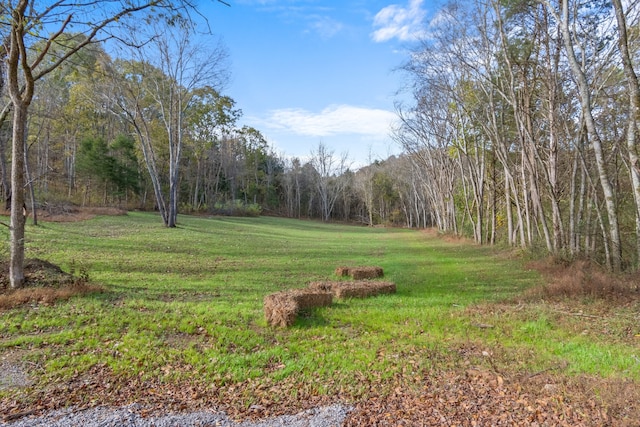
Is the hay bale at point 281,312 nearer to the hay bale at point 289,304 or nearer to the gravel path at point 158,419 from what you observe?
the hay bale at point 289,304

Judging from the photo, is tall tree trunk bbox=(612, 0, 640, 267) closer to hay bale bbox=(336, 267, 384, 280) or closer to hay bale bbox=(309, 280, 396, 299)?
hay bale bbox=(309, 280, 396, 299)

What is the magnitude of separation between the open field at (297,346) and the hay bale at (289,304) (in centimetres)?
17

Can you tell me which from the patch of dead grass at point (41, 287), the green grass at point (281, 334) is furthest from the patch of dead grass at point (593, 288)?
the patch of dead grass at point (41, 287)

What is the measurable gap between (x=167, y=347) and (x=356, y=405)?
3.01 m

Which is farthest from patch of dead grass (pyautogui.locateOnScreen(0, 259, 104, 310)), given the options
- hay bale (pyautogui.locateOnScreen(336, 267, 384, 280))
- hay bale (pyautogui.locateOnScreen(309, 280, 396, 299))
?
hay bale (pyautogui.locateOnScreen(336, 267, 384, 280))

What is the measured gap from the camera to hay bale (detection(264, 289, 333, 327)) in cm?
631

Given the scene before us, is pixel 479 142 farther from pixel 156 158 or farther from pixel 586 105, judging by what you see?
pixel 156 158

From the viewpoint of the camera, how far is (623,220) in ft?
47.7

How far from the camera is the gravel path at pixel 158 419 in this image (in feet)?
11.3

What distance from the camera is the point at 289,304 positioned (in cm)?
652

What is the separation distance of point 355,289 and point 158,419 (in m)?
5.46

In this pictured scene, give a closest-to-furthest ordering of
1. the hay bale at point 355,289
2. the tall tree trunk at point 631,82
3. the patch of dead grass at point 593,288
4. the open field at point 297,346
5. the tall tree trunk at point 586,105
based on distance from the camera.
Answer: the open field at point 297,346
the tall tree trunk at point 631,82
the tall tree trunk at point 586,105
the patch of dead grass at point 593,288
the hay bale at point 355,289

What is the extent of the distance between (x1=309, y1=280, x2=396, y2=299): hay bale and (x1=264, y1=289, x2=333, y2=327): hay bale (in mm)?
707

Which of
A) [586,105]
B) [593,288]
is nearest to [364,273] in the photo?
[593,288]
